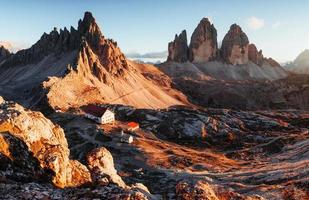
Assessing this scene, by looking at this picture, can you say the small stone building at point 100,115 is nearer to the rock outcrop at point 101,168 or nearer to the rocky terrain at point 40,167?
the rock outcrop at point 101,168

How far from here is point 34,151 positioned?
32.2 meters

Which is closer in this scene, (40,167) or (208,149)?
(40,167)

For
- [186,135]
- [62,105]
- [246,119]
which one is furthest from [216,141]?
[62,105]

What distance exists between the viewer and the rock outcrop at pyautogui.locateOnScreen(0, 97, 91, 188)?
29219 millimetres

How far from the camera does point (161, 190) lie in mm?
73250

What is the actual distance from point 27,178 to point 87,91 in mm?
144303

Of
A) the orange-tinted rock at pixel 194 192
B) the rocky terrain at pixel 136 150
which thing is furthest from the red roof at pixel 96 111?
the orange-tinted rock at pixel 194 192

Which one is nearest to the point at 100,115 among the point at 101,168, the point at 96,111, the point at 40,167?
the point at 96,111

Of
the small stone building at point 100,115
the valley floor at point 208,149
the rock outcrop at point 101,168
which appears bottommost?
the valley floor at point 208,149

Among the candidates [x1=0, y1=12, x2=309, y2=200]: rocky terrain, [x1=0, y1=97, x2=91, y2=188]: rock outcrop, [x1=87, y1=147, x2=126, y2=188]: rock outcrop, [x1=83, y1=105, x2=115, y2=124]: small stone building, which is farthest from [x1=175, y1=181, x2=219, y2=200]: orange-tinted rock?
[x1=83, y1=105, x2=115, y2=124]: small stone building

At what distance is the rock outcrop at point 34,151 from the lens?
29219mm

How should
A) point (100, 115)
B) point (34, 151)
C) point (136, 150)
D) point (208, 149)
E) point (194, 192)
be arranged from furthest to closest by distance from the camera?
point (100, 115)
point (208, 149)
point (136, 150)
point (34, 151)
point (194, 192)

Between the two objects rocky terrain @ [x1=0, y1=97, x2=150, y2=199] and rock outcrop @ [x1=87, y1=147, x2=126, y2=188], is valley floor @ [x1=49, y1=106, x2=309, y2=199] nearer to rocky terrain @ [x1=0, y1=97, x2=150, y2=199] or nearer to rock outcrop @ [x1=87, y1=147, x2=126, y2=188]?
rock outcrop @ [x1=87, y1=147, x2=126, y2=188]

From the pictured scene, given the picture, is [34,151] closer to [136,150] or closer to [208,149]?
[136,150]
